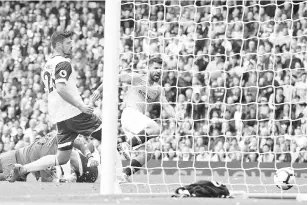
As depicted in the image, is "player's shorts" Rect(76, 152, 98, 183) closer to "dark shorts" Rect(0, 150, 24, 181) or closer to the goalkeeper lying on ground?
the goalkeeper lying on ground

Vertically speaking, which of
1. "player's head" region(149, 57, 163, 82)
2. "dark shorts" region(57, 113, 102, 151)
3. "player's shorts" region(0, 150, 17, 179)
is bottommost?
"player's shorts" region(0, 150, 17, 179)

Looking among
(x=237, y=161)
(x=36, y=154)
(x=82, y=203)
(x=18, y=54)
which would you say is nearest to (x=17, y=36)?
(x=18, y=54)

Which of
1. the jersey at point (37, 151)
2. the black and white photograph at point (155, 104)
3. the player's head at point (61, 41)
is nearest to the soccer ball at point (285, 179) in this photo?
the black and white photograph at point (155, 104)

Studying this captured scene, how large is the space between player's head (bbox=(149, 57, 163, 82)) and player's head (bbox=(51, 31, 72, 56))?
37.7 inches

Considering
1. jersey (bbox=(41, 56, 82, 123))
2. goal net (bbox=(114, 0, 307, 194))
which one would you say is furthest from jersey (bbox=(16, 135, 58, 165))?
goal net (bbox=(114, 0, 307, 194))

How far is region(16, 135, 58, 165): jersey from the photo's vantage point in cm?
1079

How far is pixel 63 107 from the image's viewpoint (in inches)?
369

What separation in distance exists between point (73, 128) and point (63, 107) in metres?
0.25

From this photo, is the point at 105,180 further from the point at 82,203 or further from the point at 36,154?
the point at 36,154

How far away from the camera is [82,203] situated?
6.23 metres

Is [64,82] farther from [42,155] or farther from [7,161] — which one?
[7,161]

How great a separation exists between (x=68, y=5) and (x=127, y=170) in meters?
10.2

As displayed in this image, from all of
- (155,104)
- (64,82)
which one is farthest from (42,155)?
(155,104)

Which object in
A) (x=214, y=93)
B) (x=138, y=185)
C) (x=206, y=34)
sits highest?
(x=206, y=34)
